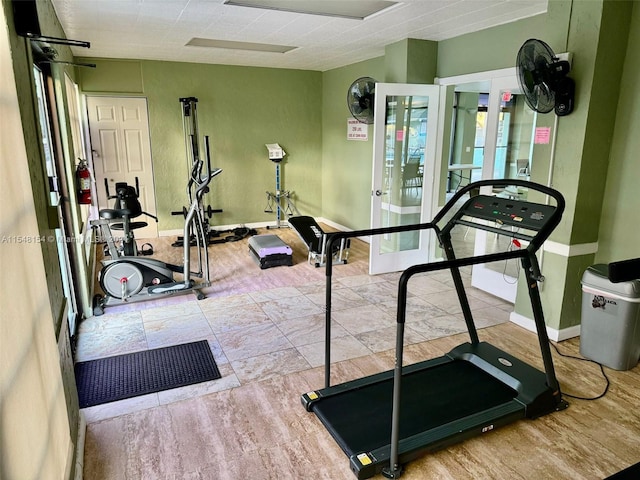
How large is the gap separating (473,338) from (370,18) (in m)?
2.95

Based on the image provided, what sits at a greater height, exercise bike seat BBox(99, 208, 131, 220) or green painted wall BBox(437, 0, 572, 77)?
green painted wall BBox(437, 0, 572, 77)

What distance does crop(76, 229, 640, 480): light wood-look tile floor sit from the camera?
2.23 metres

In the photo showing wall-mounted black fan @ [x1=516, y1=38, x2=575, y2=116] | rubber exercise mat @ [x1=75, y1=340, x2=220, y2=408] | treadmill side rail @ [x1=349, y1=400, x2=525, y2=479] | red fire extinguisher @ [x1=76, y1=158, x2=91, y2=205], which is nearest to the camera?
treadmill side rail @ [x1=349, y1=400, x2=525, y2=479]

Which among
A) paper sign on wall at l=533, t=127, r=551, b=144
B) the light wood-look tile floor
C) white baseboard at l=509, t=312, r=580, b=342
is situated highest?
paper sign on wall at l=533, t=127, r=551, b=144

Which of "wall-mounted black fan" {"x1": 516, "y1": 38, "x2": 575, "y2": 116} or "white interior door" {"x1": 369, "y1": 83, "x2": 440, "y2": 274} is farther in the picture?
"white interior door" {"x1": 369, "y1": 83, "x2": 440, "y2": 274}

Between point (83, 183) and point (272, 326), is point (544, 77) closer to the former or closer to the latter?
point (272, 326)

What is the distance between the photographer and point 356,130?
664cm

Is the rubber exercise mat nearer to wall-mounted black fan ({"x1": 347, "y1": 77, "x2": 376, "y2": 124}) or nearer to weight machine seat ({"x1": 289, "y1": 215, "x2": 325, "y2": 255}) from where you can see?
weight machine seat ({"x1": 289, "y1": 215, "x2": 325, "y2": 255})

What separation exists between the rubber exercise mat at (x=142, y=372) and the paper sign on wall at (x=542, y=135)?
299 centimetres

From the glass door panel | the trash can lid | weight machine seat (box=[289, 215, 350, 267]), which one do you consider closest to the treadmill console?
the trash can lid

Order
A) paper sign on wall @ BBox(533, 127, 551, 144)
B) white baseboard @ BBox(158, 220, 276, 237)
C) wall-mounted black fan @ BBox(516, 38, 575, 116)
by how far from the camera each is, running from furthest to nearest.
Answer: white baseboard @ BBox(158, 220, 276, 237) < paper sign on wall @ BBox(533, 127, 551, 144) < wall-mounted black fan @ BBox(516, 38, 575, 116)

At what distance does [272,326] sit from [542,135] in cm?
266

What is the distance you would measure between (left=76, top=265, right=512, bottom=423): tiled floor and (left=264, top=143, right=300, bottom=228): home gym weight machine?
2.97 meters

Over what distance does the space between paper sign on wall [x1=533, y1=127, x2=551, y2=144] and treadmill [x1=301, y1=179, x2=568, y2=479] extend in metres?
1.10
